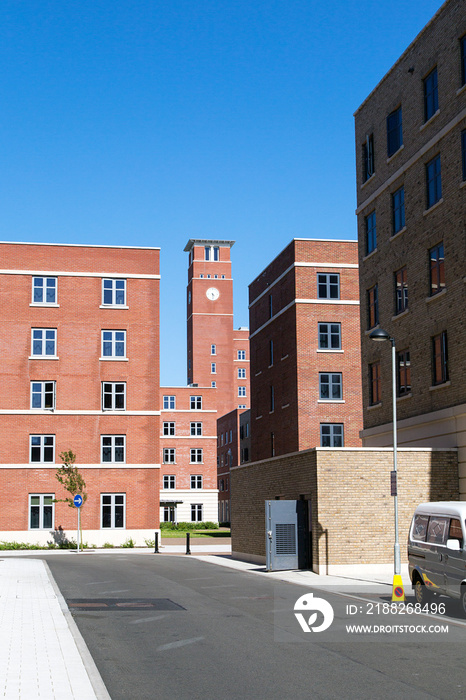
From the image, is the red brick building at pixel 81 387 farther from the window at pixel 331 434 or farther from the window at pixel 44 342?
the window at pixel 331 434

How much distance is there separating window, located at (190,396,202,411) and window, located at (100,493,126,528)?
139 ft

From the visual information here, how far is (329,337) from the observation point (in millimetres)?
49875

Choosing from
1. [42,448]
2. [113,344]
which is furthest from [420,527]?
[113,344]

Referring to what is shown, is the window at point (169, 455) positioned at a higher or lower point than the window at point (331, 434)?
lower

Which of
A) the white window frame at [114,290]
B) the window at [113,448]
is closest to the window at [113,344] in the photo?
the white window frame at [114,290]

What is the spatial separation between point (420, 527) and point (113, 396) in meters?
33.4

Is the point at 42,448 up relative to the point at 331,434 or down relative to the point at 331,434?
down

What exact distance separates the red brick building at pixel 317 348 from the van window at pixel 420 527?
3062 centimetres

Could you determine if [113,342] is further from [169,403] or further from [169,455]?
[169,403]

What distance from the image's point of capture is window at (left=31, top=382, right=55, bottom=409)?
47.7 meters

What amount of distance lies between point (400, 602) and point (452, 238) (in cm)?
1389

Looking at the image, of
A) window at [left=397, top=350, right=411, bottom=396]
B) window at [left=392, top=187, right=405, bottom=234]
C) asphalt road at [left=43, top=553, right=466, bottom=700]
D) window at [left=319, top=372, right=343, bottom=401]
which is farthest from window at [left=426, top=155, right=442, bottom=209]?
window at [left=319, top=372, right=343, bottom=401]

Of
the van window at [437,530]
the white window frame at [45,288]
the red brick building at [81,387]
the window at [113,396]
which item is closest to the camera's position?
the van window at [437,530]

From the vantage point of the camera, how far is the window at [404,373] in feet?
99.0
